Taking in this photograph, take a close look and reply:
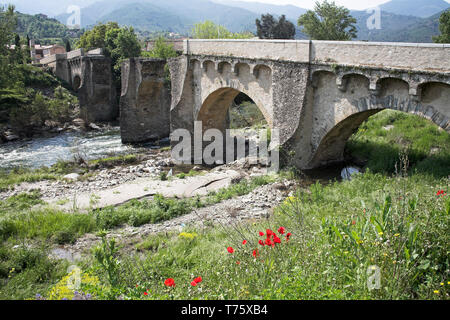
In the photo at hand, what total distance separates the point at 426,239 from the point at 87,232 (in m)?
8.65

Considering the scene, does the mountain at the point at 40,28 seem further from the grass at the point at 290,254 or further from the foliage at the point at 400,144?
the grass at the point at 290,254

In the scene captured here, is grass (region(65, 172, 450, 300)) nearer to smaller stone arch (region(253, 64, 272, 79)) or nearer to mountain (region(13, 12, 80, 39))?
smaller stone arch (region(253, 64, 272, 79))

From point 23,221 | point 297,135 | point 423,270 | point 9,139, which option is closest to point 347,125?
point 297,135

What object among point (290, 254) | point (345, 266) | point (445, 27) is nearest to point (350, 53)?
point (290, 254)

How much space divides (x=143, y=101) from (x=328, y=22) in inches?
795

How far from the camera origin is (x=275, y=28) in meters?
52.9

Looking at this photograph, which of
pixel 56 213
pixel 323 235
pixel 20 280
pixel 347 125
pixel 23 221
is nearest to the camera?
A: pixel 323 235

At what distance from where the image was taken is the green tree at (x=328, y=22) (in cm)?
3653

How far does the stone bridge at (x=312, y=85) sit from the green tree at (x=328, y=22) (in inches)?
810

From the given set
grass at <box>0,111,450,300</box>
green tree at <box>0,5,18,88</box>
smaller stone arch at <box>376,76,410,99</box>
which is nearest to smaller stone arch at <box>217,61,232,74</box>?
smaller stone arch at <box>376,76,410,99</box>

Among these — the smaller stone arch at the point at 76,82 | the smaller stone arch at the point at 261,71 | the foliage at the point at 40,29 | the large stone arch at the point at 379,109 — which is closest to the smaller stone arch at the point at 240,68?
the smaller stone arch at the point at 261,71

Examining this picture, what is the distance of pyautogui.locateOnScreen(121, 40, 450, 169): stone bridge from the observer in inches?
400
